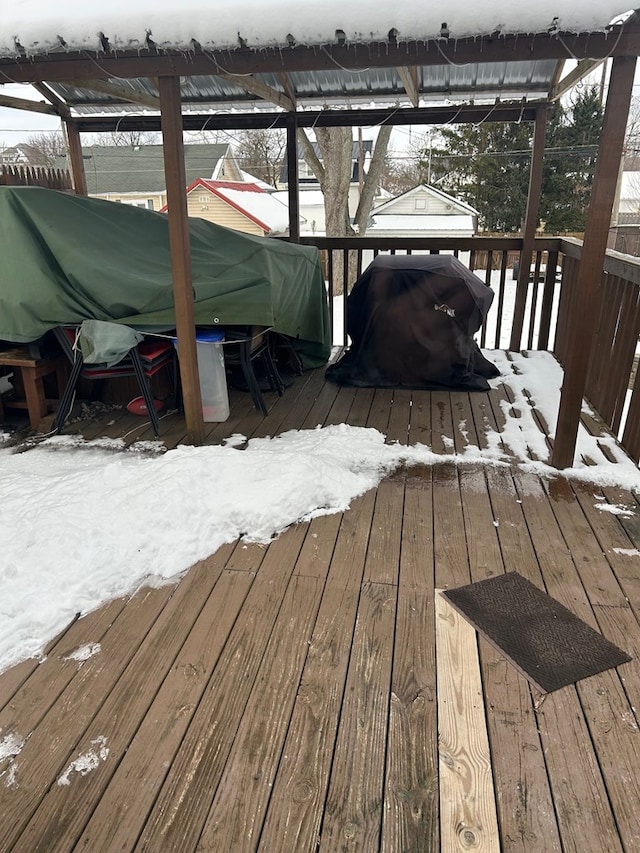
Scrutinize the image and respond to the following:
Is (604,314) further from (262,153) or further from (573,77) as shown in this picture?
(262,153)

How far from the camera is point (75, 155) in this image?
5680 millimetres

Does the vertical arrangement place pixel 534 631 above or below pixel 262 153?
below

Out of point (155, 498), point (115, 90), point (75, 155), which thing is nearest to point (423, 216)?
point (75, 155)

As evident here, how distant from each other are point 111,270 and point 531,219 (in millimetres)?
3729

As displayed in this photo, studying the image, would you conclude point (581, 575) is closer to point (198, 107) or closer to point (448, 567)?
point (448, 567)

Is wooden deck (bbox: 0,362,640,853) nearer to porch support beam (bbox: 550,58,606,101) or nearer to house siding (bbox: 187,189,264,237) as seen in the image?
porch support beam (bbox: 550,58,606,101)

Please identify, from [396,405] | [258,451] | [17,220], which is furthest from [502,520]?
[17,220]

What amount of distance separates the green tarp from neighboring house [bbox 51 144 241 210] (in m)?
19.7

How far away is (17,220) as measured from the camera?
3.44m

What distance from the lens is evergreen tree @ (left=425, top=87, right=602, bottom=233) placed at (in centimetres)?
1742

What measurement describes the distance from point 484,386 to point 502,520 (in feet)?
6.68

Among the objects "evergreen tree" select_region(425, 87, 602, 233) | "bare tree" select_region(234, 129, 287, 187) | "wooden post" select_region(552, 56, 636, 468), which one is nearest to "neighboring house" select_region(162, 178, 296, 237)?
"bare tree" select_region(234, 129, 287, 187)

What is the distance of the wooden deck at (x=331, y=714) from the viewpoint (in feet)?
4.57

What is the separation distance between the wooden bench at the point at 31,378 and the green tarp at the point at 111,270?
0.24 metres
